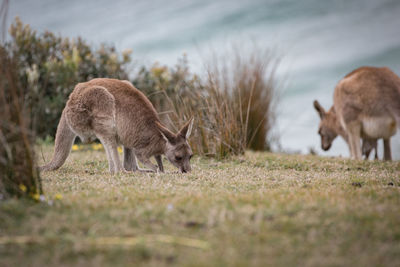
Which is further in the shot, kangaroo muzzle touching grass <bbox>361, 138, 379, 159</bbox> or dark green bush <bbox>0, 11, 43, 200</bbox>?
kangaroo muzzle touching grass <bbox>361, 138, 379, 159</bbox>

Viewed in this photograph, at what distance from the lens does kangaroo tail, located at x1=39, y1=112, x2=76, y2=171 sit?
216 inches

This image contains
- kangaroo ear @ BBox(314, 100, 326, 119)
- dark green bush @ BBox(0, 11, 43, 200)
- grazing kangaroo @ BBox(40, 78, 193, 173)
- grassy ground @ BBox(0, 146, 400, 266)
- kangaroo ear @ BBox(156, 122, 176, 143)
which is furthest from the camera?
kangaroo ear @ BBox(314, 100, 326, 119)

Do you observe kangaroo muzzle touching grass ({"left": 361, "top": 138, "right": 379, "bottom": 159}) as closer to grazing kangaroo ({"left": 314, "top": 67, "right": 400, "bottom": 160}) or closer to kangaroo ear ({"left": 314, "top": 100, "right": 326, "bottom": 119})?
→ grazing kangaroo ({"left": 314, "top": 67, "right": 400, "bottom": 160})

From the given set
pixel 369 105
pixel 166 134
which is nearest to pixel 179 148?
pixel 166 134

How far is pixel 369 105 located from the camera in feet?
25.6

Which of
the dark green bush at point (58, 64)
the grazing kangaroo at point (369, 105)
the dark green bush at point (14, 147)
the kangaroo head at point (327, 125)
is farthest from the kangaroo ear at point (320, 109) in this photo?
the dark green bush at point (14, 147)

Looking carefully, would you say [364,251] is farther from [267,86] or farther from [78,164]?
[267,86]

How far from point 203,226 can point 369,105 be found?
6.27 m

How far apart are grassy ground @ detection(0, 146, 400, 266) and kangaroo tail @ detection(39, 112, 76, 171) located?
1366mm

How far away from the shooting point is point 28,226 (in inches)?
109

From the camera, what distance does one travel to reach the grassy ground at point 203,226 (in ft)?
7.49

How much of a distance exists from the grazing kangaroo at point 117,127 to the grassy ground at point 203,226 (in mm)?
1147

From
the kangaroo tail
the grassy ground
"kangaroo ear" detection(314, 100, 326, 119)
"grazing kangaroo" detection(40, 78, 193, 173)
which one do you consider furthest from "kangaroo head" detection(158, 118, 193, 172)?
"kangaroo ear" detection(314, 100, 326, 119)

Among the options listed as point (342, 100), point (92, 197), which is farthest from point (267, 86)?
point (92, 197)
